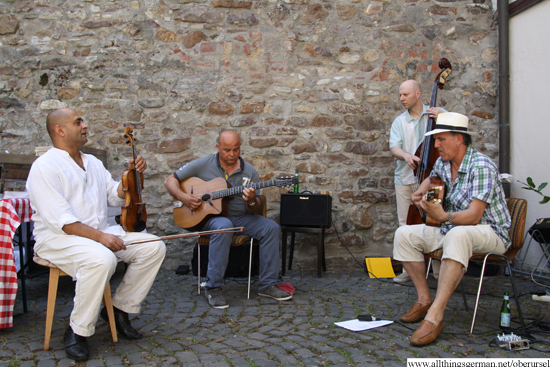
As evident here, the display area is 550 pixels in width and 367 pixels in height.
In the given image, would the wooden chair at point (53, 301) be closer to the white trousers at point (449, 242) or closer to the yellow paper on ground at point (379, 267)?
the white trousers at point (449, 242)

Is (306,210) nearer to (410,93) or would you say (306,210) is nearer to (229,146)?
(229,146)

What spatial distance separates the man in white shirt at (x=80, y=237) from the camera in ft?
8.17

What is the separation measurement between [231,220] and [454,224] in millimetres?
1855

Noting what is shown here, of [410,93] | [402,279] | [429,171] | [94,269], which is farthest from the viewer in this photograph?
[410,93]

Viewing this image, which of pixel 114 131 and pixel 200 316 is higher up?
pixel 114 131

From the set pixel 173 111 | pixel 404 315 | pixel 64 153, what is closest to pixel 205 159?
pixel 173 111

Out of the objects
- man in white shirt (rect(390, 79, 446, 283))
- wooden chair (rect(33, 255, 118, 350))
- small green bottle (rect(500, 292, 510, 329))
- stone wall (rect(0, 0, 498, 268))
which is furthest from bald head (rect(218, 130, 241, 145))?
small green bottle (rect(500, 292, 510, 329))

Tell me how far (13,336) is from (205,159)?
2019 millimetres

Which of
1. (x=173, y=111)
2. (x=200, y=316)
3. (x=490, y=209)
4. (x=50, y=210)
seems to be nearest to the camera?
(x=50, y=210)

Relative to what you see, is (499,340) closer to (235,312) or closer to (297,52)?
(235,312)

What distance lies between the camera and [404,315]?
3.09 m

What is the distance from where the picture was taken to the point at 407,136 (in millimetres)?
4527

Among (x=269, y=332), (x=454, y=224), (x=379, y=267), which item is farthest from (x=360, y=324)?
(x=379, y=267)

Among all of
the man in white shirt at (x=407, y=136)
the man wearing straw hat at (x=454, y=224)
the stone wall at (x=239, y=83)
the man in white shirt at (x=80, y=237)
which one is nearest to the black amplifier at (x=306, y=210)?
the stone wall at (x=239, y=83)
